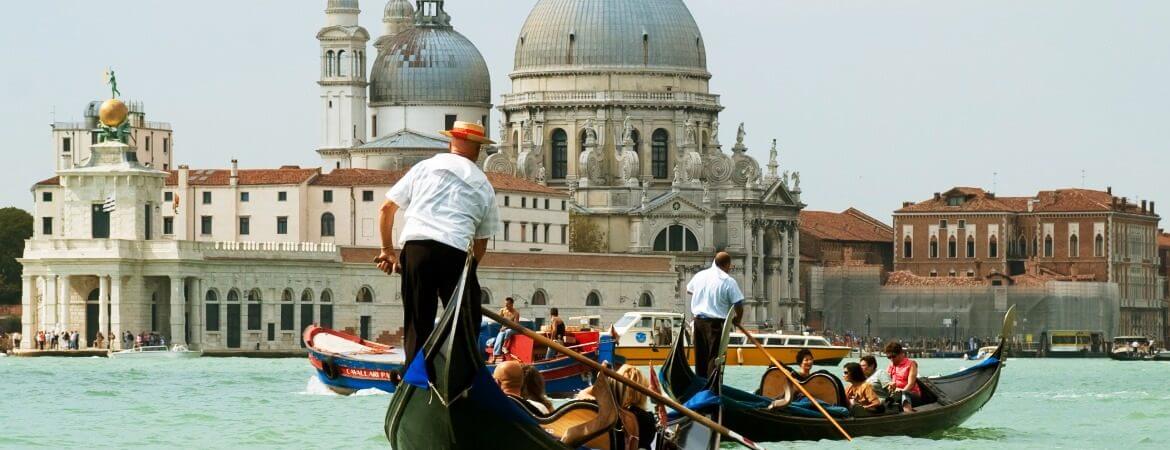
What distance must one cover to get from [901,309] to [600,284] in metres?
21.5

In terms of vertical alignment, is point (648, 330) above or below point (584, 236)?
below

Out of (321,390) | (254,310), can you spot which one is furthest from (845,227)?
(321,390)

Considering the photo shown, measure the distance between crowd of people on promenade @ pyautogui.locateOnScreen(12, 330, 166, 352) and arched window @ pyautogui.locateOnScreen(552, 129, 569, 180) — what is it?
3280cm

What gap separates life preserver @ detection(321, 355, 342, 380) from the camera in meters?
42.3

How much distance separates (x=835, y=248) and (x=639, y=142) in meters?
17.4

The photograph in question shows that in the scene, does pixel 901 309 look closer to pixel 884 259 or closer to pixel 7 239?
pixel 884 259

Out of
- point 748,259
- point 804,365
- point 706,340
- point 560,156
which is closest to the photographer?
point 706,340

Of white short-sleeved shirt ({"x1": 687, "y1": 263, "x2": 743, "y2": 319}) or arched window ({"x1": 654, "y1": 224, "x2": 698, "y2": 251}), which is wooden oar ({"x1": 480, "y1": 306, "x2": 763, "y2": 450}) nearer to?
white short-sleeved shirt ({"x1": 687, "y1": 263, "x2": 743, "y2": 319})

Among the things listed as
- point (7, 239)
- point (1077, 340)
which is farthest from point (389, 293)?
point (1077, 340)

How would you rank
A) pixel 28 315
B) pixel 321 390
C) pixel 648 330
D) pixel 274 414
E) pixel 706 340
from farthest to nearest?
pixel 28 315
pixel 648 330
pixel 321 390
pixel 274 414
pixel 706 340

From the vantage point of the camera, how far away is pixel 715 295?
26328 mm

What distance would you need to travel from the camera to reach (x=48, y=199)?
8694 cm

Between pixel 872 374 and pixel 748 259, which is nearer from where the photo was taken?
pixel 872 374

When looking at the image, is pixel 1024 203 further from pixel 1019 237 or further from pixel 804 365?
pixel 804 365
